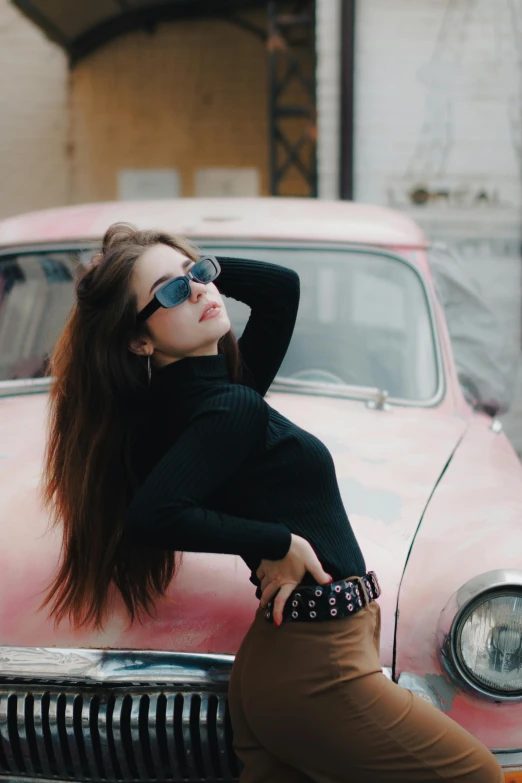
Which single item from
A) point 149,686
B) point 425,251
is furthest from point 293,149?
point 149,686

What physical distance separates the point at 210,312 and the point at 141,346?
143 millimetres

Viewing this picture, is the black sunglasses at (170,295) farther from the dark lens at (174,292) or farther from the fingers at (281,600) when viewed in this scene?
the fingers at (281,600)

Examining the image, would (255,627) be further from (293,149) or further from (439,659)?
(293,149)

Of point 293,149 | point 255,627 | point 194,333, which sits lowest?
point 255,627

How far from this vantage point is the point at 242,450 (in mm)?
1466

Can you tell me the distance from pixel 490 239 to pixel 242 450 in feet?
22.5

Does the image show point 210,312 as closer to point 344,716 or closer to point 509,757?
point 344,716

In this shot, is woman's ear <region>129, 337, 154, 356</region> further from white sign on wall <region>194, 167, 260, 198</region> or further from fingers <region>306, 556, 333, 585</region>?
white sign on wall <region>194, 167, 260, 198</region>

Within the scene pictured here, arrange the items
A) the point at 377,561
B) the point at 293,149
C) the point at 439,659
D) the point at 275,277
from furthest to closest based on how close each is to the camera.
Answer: the point at 293,149 → the point at 275,277 → the point at 377,561 → the point at 439,659

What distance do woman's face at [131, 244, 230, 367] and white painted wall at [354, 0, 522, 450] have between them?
20.7ft

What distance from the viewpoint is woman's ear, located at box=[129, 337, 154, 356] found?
5.32ft

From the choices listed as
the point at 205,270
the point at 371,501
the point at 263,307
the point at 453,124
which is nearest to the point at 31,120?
the point at 453,124

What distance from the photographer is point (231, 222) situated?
3225mm

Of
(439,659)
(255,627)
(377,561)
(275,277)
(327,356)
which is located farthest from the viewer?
(327,356)
